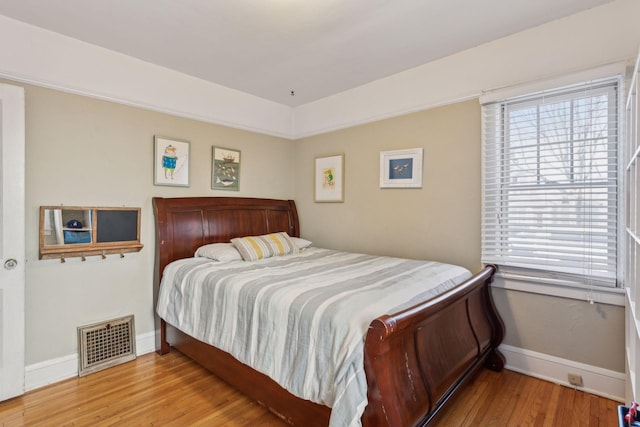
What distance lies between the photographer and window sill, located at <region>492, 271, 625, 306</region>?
2009 millimetres

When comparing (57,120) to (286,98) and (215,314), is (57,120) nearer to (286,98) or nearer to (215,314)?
(215,314)

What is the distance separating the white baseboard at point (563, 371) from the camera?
2.01 m

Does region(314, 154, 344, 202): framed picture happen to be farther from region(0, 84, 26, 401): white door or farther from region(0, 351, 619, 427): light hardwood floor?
region(0, 84, 26, 401): white door

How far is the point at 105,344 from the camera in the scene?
98.8 inches

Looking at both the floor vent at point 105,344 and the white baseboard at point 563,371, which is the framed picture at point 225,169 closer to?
the floor vent at point 105,344

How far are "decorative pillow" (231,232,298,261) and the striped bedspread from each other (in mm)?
145

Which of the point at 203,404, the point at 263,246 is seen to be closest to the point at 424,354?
the point at 203,404

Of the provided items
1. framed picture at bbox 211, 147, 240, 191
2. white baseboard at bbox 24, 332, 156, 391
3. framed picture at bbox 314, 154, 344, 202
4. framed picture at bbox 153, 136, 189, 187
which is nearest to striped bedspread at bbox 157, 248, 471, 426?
white baseboard at bbox 24, 332, 156, 391

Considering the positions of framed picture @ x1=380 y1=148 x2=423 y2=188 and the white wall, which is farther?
framed picture @ x1=380 y1=148 x2=423 y2=188

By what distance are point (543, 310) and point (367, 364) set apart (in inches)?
68.3

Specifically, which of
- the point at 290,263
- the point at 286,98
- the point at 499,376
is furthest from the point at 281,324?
the point at 286,98

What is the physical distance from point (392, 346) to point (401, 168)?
200 cm

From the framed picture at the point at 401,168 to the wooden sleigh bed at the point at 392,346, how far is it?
1017 mm

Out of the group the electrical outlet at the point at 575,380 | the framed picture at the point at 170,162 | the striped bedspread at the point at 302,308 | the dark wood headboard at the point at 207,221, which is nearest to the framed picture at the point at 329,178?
the dark wood headboard at the point at 207,221
